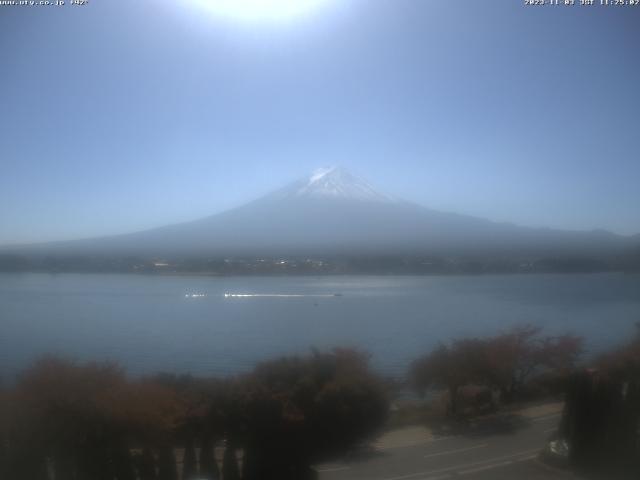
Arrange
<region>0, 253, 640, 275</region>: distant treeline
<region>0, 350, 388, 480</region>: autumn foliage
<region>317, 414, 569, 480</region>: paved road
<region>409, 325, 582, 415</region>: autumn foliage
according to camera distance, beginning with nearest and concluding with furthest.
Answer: <region>0, 350, 388, 480</region>: autumn foliage < <region>317, 414, 569, 480</region>: paved road < <region>409, 325, 582, 415</region>: autumn foliage < <region>0, 253, 640, 275</region>: distant treeline

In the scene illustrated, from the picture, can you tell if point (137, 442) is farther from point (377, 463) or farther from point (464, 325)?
point (464, 325)

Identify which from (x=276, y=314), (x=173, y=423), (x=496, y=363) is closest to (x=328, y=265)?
(x=276, y=314)

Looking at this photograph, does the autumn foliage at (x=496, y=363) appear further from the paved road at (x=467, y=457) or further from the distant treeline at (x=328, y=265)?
the distant treeline at (x=328, y=265)

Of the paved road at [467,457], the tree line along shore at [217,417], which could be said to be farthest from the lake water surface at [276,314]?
the paved road at [467,457]

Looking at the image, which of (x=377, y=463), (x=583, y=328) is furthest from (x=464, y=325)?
(x=377, y=463)

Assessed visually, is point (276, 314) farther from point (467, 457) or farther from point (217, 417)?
point (467, 457)

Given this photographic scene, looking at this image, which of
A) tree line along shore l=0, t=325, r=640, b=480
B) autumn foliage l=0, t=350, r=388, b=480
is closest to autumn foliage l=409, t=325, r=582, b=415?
tree line along shore l=0, t=325, r=640, b=480

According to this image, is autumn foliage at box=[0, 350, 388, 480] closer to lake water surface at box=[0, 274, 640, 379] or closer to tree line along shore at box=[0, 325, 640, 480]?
tree line along shore at box=[0, 325, 640, 480]
